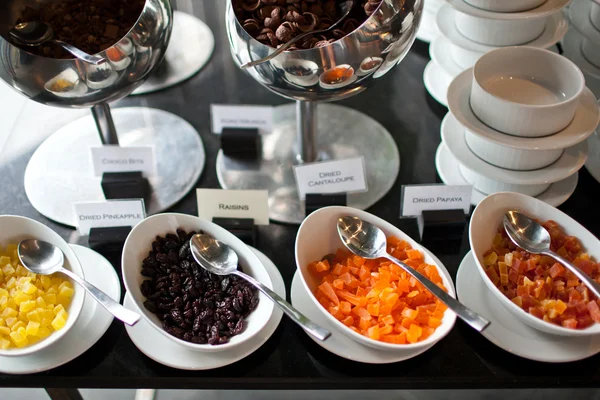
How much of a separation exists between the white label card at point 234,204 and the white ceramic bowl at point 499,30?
44 cm

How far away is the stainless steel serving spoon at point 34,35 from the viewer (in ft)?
3.15

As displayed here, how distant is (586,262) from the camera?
2.84 feet

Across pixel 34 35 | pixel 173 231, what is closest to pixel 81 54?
pixel 34 35

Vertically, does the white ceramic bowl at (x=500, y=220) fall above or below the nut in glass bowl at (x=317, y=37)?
below

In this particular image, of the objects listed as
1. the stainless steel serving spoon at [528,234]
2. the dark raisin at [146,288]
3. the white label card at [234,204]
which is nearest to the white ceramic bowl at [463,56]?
the stainless steel serving spoon at [528,234]

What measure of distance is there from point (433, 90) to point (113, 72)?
0.62 m

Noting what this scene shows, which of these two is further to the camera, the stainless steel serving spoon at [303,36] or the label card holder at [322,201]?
the label card holder at [322,201]

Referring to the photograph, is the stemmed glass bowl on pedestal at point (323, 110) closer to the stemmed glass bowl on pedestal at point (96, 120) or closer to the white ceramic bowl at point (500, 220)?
the stemmed glass bowl on pedestal at point (96, 120)

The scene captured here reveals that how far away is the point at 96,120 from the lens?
1.12 metres

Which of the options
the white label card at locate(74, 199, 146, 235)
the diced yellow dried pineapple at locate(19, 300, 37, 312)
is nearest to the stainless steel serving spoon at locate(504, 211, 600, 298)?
the white label card at locate(74, 199, 146, 235)

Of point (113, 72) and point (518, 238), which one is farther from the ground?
point (113, 72)

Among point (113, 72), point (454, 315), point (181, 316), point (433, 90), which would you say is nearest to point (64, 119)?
point (113, 72)

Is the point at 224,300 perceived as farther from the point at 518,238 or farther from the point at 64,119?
the point at 64,119

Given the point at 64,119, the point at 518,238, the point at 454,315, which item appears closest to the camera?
the point at 454,315
